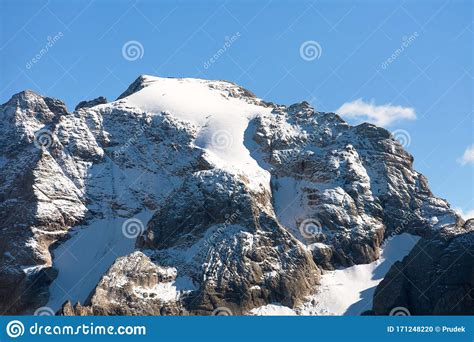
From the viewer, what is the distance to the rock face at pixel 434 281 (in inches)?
5108

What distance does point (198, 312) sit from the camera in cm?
15338

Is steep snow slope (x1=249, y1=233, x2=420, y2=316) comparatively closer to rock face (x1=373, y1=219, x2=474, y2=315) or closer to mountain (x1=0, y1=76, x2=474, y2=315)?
mountain (x1=0, y1=76, x2=474, y2=315)

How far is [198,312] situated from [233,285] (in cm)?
1065

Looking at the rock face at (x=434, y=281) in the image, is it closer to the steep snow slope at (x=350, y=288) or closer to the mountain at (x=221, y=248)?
the mountain at (x=221, y=248)

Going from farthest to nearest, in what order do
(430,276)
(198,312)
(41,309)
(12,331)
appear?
(41,309) < (198,312) < (430,276) < (12,331)

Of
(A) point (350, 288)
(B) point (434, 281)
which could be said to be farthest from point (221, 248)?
(B) point (434, 281)

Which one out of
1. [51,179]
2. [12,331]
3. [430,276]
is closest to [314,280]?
[430,276]

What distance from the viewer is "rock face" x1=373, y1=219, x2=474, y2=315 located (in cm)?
12975

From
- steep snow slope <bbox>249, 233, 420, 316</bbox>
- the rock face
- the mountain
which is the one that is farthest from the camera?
steep snow slope <bbox>249, 233, 420, 316</bbox>

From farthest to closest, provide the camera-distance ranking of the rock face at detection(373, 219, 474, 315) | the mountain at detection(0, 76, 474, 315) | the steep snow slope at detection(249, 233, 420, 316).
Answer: the steep snow slope at detection(249, 233, 420, 316) < the mountain at detection(0, 76, 474, 315) < the rock face at detection(373, 219, 474, 315)

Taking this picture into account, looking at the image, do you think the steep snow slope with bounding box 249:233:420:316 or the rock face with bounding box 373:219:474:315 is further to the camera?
the steep snow slope with bounding box 249:233:420:316

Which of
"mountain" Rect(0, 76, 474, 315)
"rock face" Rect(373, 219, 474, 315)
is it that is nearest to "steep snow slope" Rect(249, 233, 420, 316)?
"mountain" Rect(0, 76, 474, 315)

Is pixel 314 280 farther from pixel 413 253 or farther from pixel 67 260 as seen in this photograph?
pixel 67 260

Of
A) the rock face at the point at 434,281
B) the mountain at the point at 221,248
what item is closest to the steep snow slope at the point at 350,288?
the mountain at the point at 221,248
